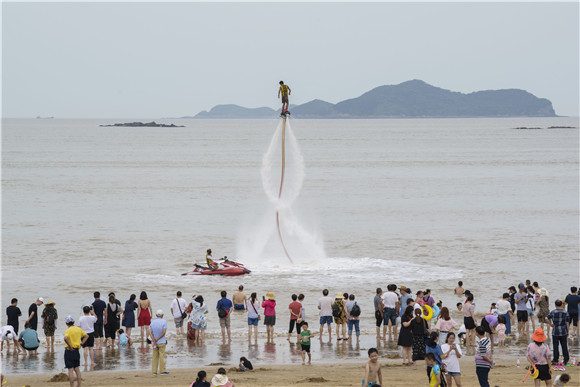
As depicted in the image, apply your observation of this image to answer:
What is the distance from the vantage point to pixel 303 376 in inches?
685

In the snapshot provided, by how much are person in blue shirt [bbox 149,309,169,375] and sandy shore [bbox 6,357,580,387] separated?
0.26m

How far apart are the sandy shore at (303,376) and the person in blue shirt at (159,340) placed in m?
0.26

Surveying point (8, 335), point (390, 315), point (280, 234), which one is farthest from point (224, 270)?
point (8, 335)

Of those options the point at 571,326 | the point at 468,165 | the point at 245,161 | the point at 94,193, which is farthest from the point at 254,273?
the point at 245,161

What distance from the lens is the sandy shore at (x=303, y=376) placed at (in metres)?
16.5

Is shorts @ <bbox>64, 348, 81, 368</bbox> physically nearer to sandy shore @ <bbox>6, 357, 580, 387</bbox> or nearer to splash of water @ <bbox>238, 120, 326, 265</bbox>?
sandy shore @ <bbox>6, 357, 580, 387</bbox>

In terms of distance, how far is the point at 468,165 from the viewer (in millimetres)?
111875

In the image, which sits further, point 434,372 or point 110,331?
point 110,331

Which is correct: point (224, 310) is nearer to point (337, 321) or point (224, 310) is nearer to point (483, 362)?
point (337, 321)

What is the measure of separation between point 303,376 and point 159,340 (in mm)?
3233

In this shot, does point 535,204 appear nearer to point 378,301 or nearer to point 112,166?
point 378,301

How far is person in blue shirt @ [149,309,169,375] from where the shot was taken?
17.7 metres

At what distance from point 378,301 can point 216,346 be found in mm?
4434

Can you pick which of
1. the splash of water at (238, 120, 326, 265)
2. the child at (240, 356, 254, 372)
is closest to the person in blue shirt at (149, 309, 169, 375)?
the child at (240, 356, 254, 372)
